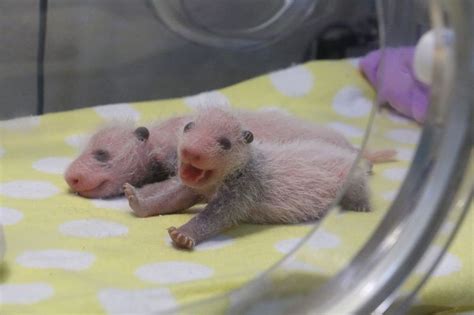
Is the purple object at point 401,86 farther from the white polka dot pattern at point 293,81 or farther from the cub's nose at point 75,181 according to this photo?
the white polka dot pattern at point 293,81

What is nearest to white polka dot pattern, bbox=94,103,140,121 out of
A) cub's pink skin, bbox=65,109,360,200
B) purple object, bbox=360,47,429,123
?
cub's pink skin, bbox=65,109,360,200

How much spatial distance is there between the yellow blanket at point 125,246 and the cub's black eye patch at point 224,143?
0.10 meters

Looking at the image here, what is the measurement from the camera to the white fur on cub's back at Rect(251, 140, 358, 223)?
91 centimetres

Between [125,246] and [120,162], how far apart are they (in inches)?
7.4

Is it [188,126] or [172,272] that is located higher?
[188,126]

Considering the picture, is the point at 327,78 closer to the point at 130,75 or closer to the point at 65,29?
the point at 130,75

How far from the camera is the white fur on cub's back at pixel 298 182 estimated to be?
907 mm

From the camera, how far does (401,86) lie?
0.82 metres

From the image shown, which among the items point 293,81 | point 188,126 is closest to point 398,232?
point 188,126

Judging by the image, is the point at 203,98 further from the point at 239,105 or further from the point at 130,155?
the point at 130,155

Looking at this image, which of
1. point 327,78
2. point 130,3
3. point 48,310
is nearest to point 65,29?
point 130,3

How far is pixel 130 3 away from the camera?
134 cm

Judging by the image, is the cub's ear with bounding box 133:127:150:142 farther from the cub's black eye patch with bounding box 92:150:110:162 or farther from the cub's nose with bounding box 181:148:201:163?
the cub's nose with bounding box 181:148:201:163

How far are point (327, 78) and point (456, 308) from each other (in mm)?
708
